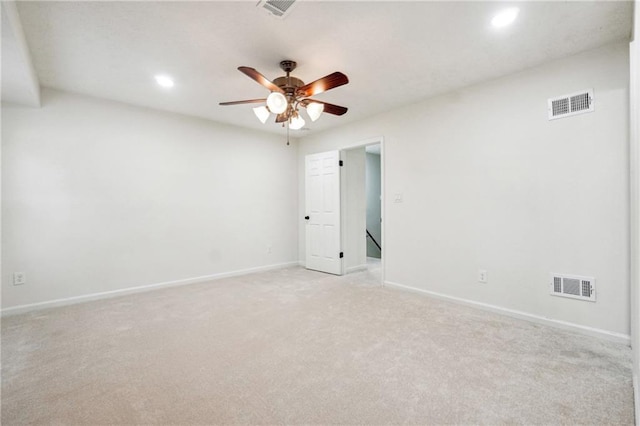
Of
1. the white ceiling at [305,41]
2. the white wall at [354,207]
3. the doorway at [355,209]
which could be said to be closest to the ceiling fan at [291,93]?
the white ceiling at [305,41]

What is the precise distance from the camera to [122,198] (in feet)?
12.2

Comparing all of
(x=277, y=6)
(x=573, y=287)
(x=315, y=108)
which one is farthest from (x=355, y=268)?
(x=277, y=6)

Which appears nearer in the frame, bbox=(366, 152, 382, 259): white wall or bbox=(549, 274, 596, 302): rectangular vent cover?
bbox=(549, 274, 596, 302): rectangular vent cover

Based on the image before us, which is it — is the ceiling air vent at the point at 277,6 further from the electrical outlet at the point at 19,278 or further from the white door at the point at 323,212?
the electrical outlet at the point at 19,278

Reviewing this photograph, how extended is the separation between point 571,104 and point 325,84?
7.29ft

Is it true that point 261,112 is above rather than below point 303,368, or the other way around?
above

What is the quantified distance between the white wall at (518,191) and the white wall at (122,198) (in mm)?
2502

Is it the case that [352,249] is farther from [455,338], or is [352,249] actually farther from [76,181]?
[76,181]

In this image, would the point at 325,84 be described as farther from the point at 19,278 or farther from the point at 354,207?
the point at 19,278

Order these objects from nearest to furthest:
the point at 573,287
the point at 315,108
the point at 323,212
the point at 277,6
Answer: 1. the point at 277,6
2. the point at 573,287
3. the point at 315,108
4. the point at 323,212

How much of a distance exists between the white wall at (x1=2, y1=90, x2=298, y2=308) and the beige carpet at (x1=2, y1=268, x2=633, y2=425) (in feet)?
1.98

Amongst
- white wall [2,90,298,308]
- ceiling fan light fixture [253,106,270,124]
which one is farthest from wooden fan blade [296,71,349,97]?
white wall [2,90,298,308]

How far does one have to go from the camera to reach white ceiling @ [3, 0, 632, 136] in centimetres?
200

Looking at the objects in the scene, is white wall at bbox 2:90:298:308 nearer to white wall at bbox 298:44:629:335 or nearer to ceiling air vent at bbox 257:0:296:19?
white wall at bbox 298:44:629:335
